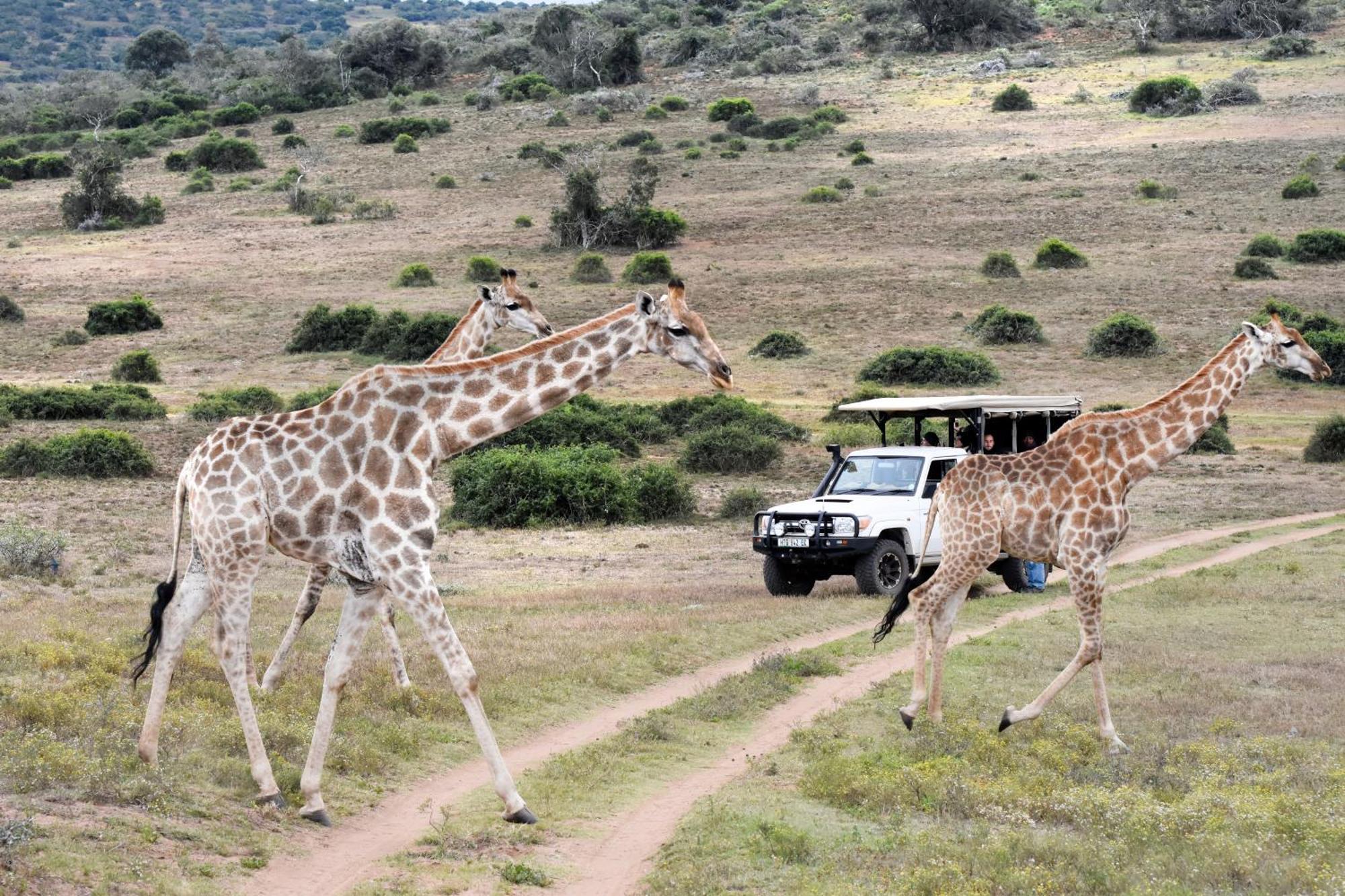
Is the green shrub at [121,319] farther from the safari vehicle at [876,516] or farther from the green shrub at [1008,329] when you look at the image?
the safari vehicle at [876,516]

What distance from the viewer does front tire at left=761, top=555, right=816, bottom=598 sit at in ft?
64.9

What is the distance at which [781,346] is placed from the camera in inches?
1704

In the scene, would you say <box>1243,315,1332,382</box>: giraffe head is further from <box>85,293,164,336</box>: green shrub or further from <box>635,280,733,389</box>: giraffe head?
<box>85,293,164,336</box>: green shrub

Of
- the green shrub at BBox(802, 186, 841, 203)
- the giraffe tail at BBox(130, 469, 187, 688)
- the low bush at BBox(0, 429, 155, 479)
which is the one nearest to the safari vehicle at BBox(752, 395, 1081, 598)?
the giraffe tail at BBox(130, 469, 187, 688)

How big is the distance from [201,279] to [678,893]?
4854 centimetres

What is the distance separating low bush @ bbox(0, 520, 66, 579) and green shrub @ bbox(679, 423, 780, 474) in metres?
14.8

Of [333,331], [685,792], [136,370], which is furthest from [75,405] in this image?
[685,792]

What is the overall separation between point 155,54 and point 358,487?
132 meters

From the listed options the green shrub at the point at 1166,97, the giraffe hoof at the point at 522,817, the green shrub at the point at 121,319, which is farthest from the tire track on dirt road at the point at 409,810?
the green shrub at the point at 1166,97

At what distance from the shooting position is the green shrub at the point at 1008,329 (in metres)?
42.6

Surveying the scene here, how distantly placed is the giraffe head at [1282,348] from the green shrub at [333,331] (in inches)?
1307

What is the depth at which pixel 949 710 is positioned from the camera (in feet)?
41.9

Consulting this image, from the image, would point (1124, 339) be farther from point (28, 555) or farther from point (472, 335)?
point (472, 335)

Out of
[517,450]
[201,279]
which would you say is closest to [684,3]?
[201,279]
